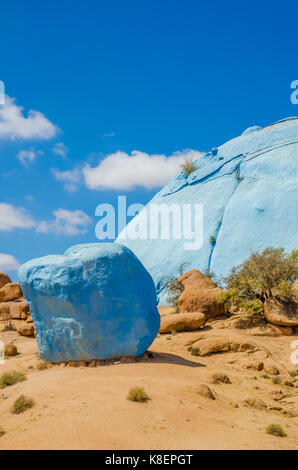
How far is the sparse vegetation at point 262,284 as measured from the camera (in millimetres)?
14328

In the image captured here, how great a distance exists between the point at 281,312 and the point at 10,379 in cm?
976

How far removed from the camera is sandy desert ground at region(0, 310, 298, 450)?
4.75 m

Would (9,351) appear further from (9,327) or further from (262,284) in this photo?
(262,284)

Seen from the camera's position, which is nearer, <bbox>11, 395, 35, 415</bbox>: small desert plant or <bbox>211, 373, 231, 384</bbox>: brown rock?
<bbox>11, 395, 35, 415</bbox>: small desert plant

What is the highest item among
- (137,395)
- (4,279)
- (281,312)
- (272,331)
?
(4,279)

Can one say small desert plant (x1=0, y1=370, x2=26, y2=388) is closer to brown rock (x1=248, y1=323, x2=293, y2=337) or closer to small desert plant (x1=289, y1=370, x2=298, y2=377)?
small desert plant (x1=289, y1=370, x2=298, y2=377)

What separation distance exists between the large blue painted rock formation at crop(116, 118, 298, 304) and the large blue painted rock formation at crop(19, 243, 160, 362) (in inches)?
484

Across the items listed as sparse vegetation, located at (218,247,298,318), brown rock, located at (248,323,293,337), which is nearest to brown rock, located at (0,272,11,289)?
sparse vegetation, located at (218,247,298,318)

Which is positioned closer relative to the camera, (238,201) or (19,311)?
(19,311)

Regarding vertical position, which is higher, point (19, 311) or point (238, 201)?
point (238, 201)

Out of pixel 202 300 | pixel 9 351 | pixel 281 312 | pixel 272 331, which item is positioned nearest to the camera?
pixel 9 351

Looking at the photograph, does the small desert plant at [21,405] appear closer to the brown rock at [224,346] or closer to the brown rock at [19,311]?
the brown rock at [224,346]

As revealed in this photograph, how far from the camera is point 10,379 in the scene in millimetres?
7805

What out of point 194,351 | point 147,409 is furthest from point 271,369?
point 147,409
